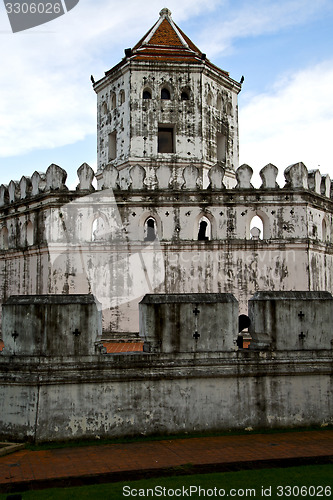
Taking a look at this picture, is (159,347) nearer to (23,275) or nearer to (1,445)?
(1,445)

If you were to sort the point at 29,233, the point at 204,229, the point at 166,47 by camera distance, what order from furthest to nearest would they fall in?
the point at 166,47 → the point at 204,229 → the point at 29,233

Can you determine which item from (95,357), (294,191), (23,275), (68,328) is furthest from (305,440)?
(23,275)

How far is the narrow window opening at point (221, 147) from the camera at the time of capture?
21.1 metres

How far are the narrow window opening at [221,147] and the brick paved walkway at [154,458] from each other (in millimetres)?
14354

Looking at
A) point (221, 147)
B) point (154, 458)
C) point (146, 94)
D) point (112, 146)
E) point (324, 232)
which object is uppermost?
point (146, 94)

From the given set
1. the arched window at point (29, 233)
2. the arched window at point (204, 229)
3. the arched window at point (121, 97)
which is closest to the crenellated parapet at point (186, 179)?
the arched window at point (29, 233)

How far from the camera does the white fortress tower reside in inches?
788

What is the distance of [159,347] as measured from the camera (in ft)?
28.7

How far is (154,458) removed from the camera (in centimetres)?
715

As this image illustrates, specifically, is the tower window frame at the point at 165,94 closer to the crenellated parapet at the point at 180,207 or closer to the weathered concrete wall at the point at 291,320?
the crenellated parapet at the point at 180,207

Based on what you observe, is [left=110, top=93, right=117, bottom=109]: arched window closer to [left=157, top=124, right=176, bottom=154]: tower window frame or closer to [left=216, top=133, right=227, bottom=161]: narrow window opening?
[left=157, top=124, right=176, bottom=154]: tower window frame

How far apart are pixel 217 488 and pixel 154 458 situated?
1.43 m

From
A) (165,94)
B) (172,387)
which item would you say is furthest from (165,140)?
(172,387)

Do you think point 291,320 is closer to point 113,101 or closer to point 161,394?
point 161,394
